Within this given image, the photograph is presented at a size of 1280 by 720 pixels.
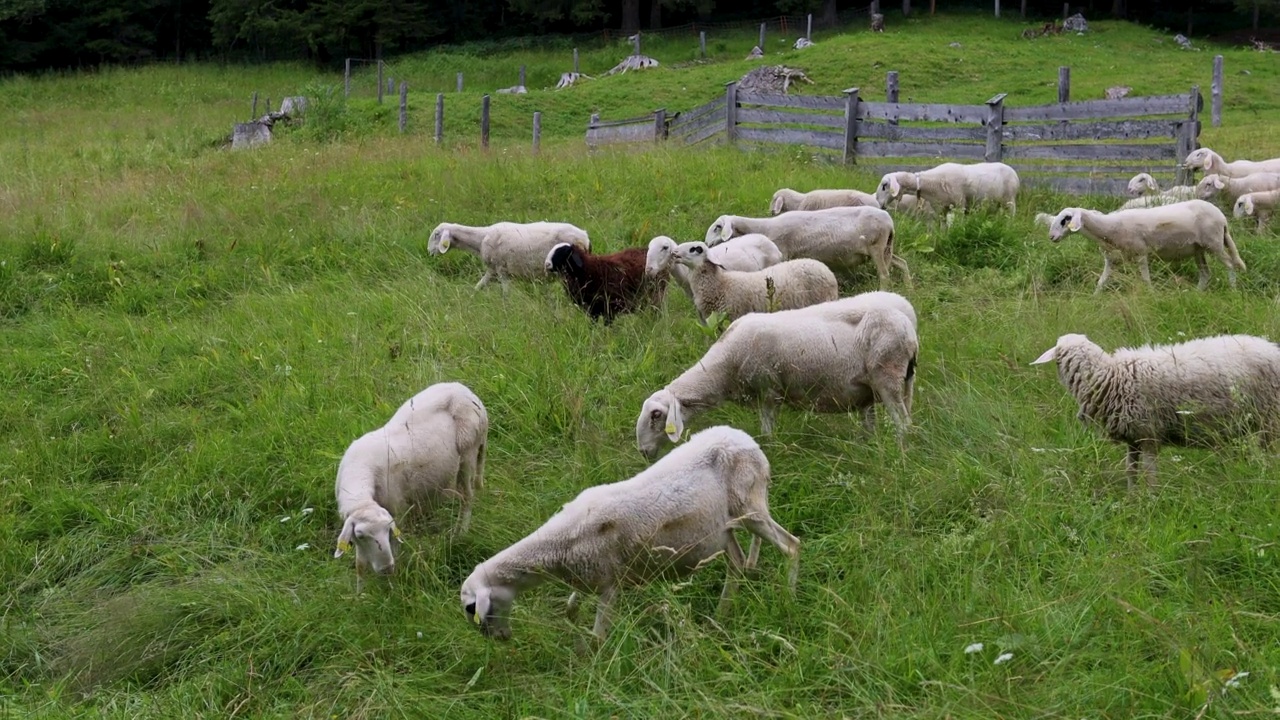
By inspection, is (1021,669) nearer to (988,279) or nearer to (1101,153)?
(988,279)

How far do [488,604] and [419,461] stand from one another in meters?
1.37

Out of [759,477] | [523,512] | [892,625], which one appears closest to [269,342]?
[523,512]

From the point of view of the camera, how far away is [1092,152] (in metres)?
12.3

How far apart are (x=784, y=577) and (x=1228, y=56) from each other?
1173 inches

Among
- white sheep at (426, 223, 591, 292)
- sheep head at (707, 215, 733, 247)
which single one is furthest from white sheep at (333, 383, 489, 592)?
sheep head at (707, 215, 733, 247)

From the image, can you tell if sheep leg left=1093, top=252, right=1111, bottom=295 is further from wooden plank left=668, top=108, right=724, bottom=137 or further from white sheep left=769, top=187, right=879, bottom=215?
wooden plank left=668, top=108, right=724, bottom=137

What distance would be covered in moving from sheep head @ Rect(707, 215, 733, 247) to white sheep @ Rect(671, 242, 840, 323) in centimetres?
A: 155

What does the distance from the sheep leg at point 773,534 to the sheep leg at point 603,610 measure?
572 millimetres

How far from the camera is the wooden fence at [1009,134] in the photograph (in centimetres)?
1195

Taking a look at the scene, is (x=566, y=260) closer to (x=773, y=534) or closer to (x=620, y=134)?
(x=773, y=534)

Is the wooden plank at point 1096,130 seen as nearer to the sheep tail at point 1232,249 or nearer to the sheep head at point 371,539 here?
the sheep tail at point 1232,249

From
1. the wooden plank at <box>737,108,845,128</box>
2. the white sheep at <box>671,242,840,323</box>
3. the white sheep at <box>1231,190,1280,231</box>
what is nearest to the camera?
the white sheep at <box>671,242,840,323</box>

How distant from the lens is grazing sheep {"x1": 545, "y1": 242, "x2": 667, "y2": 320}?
309 inches

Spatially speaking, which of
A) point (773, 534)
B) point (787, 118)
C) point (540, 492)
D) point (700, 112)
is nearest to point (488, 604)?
point (773, 534)
